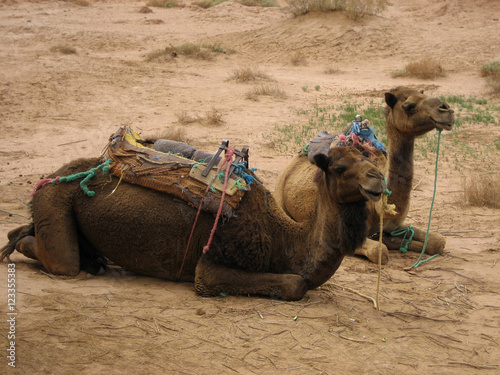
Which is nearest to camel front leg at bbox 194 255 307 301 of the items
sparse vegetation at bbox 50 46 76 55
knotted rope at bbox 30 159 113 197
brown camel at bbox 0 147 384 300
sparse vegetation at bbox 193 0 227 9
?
brown camel at bbox 0 147 384 300

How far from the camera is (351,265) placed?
626 cm

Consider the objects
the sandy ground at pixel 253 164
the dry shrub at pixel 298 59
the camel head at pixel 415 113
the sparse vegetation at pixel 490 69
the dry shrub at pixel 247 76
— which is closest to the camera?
the sandy ground at pixel 253 164

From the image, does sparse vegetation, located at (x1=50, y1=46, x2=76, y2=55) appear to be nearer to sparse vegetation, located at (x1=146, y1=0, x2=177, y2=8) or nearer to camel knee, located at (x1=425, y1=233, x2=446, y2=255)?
camel knee, located at (x1=425, y1=233, x2=446, y2=255)

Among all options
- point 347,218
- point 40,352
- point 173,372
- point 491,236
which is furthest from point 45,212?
point 491,236

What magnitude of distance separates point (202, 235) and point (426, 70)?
44.0ft

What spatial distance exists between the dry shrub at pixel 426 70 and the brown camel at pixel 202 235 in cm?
1292

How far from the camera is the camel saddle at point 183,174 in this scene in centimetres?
470

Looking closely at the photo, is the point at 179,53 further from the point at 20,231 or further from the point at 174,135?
the point at 20,231

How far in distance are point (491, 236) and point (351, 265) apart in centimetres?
203

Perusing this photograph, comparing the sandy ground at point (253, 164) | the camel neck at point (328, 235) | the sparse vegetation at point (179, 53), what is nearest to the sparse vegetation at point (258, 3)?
the sandy ground at point (253, 164)

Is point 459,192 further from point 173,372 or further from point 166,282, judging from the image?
point 173,372

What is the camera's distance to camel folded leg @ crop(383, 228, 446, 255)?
6.60m

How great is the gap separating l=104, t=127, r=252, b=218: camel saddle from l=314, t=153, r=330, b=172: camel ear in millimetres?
725

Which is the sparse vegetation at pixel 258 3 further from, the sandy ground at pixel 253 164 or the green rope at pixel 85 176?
the green rope at pixel 85 176
